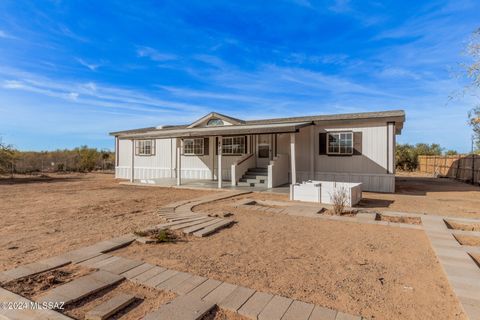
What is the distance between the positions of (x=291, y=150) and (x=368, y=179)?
3995 millimetres

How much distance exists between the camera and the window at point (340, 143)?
12.1 meters

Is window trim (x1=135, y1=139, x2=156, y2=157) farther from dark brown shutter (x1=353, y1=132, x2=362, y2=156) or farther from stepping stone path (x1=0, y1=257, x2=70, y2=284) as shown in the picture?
stepping stone path (x1=0, y1=257, x2=70, y2=284)

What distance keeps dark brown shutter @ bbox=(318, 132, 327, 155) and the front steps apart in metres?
3.02

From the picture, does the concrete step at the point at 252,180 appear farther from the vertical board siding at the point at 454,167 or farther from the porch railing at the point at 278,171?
the vertical board siding at the point at 454,167

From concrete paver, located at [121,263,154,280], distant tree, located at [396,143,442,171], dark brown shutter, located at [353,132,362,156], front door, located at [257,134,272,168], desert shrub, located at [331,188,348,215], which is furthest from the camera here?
distant tree, located at [396,143,442,171]

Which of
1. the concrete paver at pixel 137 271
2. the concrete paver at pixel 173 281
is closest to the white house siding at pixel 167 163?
the concrete paver at pixel 137 271

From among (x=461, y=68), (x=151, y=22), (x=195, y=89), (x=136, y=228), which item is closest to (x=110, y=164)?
(x=195, y=89)

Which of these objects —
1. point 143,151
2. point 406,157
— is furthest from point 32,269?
point 406,157

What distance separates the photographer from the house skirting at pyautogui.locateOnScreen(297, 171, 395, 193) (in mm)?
11391

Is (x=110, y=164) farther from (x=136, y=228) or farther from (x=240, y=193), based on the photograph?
(x=136, y=228)

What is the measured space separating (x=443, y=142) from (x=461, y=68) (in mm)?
27160

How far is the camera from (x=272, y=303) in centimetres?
256

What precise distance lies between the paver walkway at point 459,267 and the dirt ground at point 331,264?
96mm

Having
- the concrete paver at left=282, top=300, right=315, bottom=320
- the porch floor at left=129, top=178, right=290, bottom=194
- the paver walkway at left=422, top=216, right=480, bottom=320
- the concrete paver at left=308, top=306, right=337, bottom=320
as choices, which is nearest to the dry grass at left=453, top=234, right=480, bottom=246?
the paver walkway at left=422, top=216, right=480, bottom=320
